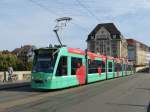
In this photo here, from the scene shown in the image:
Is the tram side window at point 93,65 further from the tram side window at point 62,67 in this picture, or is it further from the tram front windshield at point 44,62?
the tram front windshield at point 44,62

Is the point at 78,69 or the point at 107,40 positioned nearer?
the point at 78,69

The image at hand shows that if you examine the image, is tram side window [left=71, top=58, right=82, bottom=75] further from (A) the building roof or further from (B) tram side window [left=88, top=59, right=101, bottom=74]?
(A) the building roof

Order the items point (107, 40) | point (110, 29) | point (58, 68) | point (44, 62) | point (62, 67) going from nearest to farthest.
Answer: point (44, 62) < point (58, 68) < point (62, 67) < point (107, 40) < point (110, 29)

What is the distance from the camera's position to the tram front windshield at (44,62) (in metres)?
24.5

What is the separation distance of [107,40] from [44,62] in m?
119

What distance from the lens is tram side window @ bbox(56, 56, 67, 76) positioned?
25.0 metres

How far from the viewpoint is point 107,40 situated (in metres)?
143

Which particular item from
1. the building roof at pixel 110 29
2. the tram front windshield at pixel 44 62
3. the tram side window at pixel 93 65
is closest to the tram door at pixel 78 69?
the tram side window at pixel 93 65

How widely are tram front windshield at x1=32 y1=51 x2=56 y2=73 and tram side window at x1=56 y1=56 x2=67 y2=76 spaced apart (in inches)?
25.1

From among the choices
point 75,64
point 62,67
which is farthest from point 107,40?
point 62,67

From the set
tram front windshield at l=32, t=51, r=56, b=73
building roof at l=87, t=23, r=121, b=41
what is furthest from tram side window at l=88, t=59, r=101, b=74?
building roof at l=87, t=23, r=121, b=41

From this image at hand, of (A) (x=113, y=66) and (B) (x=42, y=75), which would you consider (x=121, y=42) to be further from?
(B) (x=42, y=75)

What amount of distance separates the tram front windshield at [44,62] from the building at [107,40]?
11257cm

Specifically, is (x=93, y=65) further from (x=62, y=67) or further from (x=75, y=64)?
(x=62, y=67)
